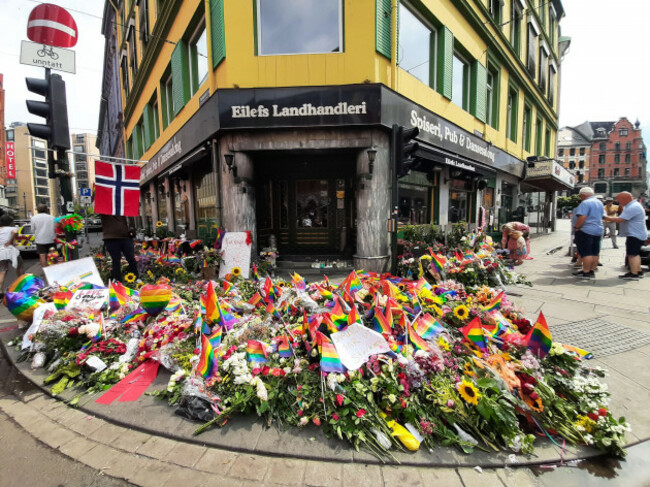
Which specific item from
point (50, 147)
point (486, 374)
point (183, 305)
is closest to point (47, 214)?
point (50, 147)

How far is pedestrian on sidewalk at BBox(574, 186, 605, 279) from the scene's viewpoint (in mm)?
6059

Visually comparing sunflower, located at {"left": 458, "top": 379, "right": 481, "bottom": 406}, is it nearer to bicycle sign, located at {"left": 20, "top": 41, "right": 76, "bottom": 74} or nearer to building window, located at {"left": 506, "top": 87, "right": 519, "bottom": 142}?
bicycle sign, located at {"left": 20, "top": 41, "right": 76, "bottom": 74}

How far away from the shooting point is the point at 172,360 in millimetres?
2814

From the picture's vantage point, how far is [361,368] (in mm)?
2479

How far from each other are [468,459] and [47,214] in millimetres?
9490

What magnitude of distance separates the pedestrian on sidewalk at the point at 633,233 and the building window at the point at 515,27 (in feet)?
36.3

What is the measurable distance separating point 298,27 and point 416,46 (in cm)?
355

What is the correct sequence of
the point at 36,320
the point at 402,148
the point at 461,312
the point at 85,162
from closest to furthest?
the point at 461,312 < the point at 36,320 < the point at 402,148 < the point at 85,162

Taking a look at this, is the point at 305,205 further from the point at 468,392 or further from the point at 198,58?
the point at 468,392

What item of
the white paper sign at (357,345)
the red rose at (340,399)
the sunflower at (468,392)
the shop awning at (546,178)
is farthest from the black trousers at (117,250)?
the shop awning at (546,178)

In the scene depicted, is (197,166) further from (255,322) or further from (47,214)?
(255,322)

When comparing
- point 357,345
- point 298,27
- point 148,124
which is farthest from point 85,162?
point 357,345

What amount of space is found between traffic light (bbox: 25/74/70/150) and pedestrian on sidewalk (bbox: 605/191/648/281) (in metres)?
10.2

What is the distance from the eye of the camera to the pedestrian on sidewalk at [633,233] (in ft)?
19.7
